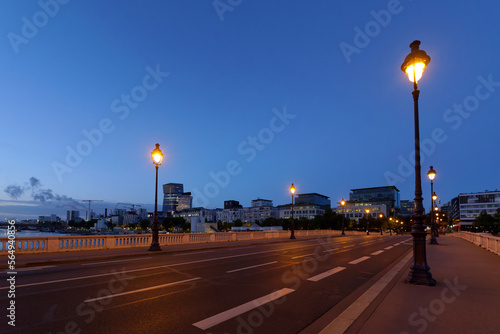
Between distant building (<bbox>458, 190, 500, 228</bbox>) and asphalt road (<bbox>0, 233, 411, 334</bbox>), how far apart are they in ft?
592

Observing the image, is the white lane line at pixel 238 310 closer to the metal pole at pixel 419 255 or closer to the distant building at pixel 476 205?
the metal pole at pixel 419 255

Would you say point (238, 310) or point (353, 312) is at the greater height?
point (353, 312)

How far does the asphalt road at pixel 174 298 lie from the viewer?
521cm

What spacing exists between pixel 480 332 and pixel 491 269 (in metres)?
8.43

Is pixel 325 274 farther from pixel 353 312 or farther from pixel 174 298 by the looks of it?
pixel 174 298

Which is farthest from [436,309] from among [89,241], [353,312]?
[89,241]

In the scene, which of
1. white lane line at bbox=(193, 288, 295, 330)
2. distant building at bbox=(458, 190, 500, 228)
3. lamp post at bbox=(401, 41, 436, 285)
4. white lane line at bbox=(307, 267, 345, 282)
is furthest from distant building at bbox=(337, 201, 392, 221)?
white lane line at bbox=(193, 288, 295, 330)

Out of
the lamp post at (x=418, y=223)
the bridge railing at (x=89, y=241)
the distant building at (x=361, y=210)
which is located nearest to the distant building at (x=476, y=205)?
the distant building at (x=361, y=210)

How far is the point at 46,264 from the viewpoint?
1238 cm

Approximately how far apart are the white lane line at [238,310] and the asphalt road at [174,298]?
18 millimetres

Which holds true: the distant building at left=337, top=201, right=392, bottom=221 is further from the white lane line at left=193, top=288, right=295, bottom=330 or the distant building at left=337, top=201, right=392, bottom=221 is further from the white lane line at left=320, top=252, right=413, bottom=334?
the white lane line at left=193, top=288, right=295, bottom=330

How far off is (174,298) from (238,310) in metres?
1.75

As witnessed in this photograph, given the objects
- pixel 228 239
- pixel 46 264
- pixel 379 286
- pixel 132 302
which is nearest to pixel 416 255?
pixel 379 286

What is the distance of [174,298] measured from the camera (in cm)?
696
